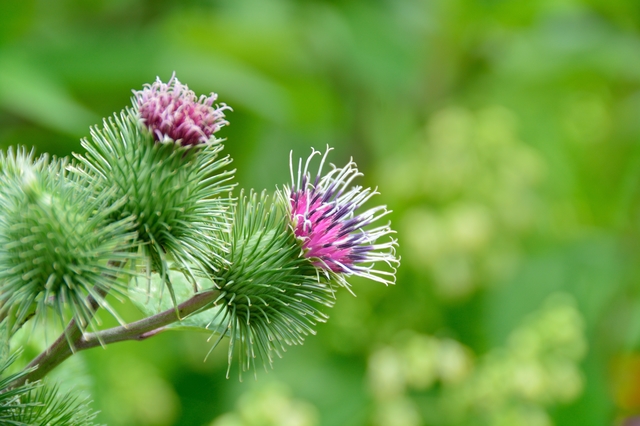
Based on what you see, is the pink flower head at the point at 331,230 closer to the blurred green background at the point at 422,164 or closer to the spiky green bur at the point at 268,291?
the spiky green bur at the point at 268,291

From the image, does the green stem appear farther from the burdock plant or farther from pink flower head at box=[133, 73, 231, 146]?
pink flower head at box=[133, 73, 231, 146]

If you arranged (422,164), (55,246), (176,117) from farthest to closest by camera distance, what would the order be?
(422,164)
(176,117)
(55,246)

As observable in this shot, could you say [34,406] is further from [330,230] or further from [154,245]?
[330,230]

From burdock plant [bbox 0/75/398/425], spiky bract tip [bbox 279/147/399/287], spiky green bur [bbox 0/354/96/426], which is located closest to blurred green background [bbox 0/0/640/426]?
spiky green bur [bbox 0/354/96/426]

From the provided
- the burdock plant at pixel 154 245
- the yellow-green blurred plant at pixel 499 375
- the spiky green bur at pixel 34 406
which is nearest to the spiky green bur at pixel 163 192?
the burdock plant at pixel 154 245

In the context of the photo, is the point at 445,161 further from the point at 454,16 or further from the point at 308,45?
the point at 308,45

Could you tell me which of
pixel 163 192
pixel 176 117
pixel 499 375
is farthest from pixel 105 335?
pixel 499 375

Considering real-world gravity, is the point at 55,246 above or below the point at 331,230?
below
